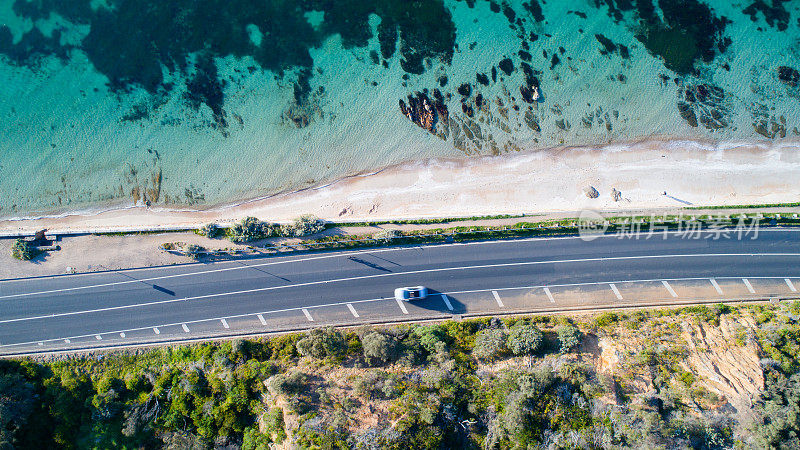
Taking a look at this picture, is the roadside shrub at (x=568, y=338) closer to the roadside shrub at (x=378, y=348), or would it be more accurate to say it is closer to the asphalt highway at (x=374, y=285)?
the asphalt highway at (x=374, y=285)

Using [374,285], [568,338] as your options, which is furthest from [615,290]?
[374,285]

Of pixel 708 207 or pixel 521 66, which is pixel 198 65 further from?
pixel 708 207

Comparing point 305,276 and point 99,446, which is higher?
point 305,276

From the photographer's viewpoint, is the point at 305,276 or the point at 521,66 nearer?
the point at 305,276

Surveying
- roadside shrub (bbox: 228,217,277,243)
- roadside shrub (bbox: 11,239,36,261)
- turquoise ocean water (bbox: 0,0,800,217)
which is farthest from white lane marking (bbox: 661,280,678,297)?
roadside shrub (bbox: 11,239,36,261)

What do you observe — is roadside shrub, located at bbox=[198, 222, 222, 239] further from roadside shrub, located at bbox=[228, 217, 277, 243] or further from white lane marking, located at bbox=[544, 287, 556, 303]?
white lane marking, located at bbox=[544, 287, 556, 303]

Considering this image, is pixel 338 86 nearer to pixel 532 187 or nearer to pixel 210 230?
pixel 210 230

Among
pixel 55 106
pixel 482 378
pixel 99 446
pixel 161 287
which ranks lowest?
pixel 99 446

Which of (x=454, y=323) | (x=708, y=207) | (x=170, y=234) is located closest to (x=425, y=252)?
(x=454, y=323)
